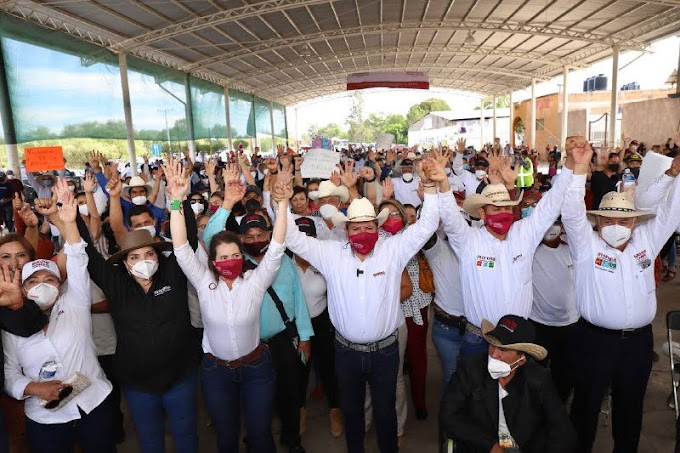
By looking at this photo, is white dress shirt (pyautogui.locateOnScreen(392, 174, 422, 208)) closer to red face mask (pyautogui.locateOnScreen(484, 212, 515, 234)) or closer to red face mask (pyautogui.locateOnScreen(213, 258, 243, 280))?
red face mask (pyautogui.locateOnScreen(484, 212, 515, 234))

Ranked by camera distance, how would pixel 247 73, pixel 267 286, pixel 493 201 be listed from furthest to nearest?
pixel 247 73
pixel 493 201
pixel 267 286

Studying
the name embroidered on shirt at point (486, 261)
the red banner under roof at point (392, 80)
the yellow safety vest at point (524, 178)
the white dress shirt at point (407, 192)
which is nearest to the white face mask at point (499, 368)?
the name embroidered on shirt at point (486, 261)

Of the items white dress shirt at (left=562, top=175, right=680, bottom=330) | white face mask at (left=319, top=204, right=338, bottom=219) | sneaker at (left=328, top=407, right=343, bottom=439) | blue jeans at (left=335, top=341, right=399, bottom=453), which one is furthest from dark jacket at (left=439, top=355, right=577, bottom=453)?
white face mask at (left=319, top=204, right=338, bottom=219)

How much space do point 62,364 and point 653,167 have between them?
206 inches

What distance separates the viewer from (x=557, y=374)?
12.0ft

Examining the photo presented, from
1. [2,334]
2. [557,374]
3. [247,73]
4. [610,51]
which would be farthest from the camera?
[247,73]

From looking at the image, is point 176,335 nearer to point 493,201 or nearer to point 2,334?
point 2,334

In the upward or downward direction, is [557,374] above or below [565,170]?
below

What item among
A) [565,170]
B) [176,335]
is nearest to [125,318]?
[176,335]

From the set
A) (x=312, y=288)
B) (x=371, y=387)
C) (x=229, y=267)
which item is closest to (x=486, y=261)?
(x=371, y=387)

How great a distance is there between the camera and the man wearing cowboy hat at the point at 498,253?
3059mm

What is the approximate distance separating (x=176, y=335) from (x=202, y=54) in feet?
58.2

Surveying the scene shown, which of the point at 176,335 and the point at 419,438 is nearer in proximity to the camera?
the point at 176,335

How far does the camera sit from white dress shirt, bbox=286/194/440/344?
9.82ft
